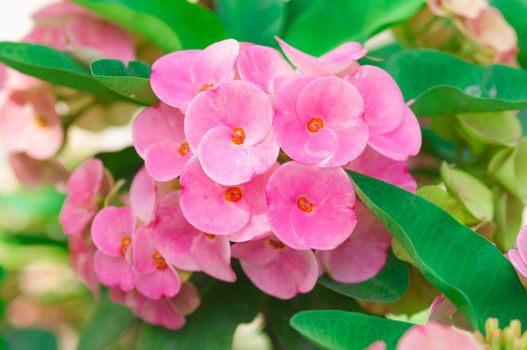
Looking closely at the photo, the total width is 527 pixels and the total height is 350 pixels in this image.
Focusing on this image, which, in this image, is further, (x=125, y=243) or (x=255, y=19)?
(x=255, y=19)

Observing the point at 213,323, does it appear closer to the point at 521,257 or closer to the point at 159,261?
the point at 159,261

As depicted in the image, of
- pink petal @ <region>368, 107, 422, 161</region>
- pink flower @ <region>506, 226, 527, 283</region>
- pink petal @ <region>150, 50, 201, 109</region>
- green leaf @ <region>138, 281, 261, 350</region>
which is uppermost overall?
pink petal @ <region>150, 50, 201, 109</region>

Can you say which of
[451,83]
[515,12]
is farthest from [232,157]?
[515,12]

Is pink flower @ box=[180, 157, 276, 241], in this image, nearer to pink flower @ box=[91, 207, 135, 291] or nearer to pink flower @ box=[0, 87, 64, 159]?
pink flower @ box=[91, 207, 135, 291]

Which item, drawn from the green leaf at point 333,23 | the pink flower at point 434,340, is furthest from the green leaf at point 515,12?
the pink flower at point 434,340

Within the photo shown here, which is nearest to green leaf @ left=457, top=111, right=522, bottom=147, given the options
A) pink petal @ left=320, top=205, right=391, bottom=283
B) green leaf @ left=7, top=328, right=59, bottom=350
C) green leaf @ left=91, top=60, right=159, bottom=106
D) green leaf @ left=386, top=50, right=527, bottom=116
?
green leaf @ left=386, top=50, right=527, bottom=116

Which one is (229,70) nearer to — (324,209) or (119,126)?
(324,209)
